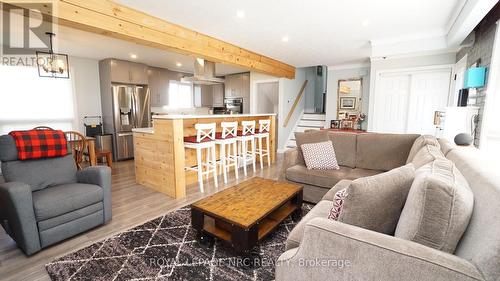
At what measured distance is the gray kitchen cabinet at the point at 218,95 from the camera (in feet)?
25.4

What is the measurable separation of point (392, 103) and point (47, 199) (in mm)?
5605

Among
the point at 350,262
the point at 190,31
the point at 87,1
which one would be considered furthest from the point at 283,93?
the point at 350,262

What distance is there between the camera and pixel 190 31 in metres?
3.32

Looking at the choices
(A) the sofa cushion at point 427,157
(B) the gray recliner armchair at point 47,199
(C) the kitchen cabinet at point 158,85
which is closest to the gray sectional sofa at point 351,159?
(A) the sofa cushion at point 427,157

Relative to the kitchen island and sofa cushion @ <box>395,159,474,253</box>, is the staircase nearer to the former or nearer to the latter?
the kitchen island

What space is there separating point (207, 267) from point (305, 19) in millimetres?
3067

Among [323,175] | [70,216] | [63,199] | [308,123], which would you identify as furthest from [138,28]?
[308,123]

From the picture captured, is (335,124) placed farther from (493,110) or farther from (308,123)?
(493,110)

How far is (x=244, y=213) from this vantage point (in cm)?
179

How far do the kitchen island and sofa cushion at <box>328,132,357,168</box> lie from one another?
6.84 feet

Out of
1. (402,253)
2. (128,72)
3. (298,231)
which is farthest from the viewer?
(128,72)

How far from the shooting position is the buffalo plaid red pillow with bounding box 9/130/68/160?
2.19 metres

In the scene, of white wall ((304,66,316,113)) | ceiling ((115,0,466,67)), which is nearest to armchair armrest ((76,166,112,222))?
ceiling ((115,0,466,67))

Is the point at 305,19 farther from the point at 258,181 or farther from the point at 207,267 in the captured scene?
the point at 207,267
